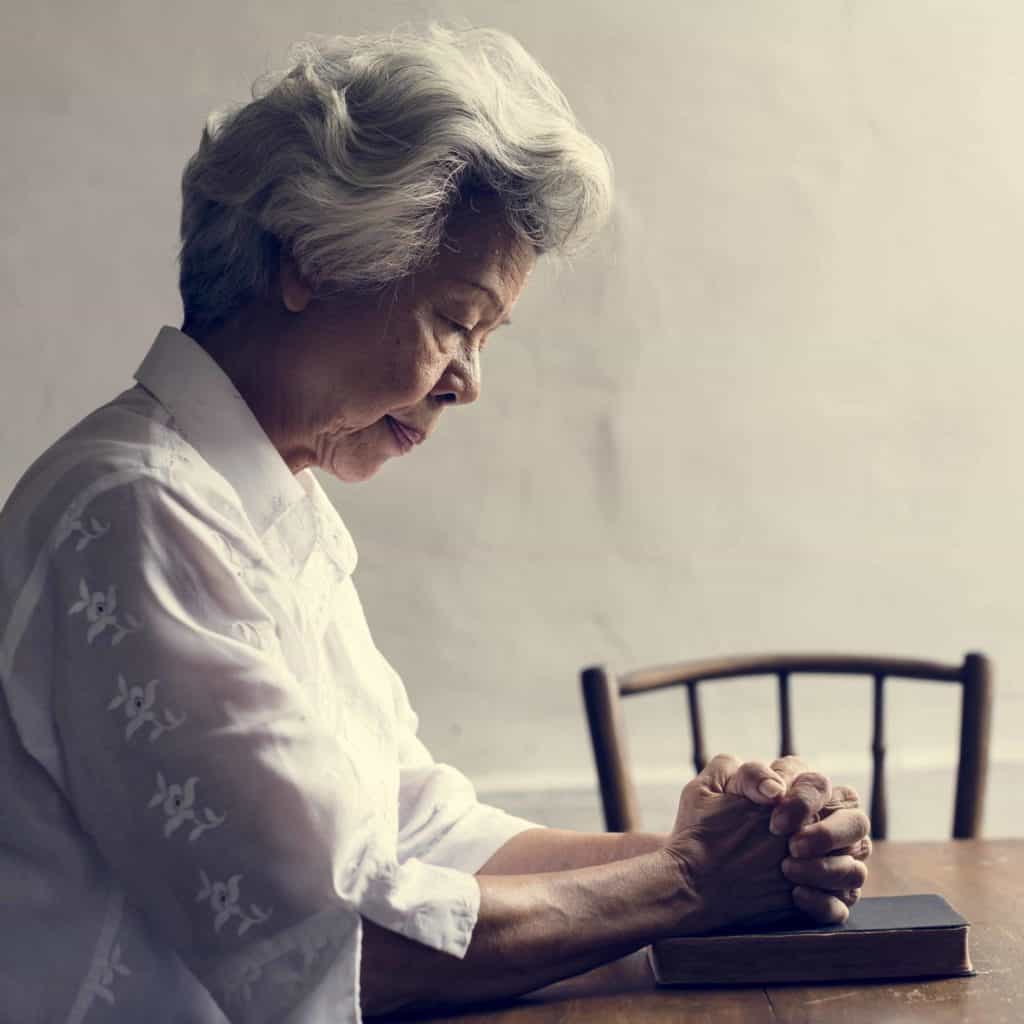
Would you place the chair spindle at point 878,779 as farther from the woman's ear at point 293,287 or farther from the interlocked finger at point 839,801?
the woman's ear at point 293,287

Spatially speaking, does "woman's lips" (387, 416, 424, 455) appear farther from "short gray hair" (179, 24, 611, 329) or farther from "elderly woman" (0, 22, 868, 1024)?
"short gray hair" (179, 24, 611, 329)

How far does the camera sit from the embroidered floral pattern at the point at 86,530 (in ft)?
A: 3.11

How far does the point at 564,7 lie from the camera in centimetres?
238

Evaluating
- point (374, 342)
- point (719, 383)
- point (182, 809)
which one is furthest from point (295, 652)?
point (719, 383)

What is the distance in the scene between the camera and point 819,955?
3.50ft

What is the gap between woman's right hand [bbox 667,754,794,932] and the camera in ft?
3.61

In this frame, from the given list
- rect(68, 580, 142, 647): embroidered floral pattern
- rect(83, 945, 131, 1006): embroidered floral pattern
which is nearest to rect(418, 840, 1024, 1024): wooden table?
rect(83, 945, 131, 1006): embroidered floral pattern

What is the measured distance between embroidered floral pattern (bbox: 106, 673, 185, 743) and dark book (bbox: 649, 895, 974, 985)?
1.41 feet

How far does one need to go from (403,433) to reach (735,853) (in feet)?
1.60

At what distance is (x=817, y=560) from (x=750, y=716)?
0.30 meters

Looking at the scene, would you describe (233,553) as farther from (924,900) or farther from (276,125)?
(924,900)

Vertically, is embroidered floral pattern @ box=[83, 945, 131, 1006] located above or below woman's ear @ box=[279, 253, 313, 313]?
below

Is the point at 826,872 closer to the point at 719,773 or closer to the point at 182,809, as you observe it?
the point at 719,773

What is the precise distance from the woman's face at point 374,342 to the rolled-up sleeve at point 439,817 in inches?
13.0
